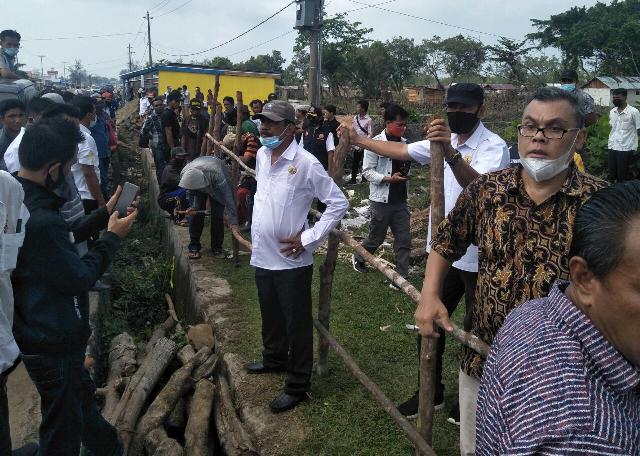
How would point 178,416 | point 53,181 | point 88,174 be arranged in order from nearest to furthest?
point 53,181
point 178,416
point 88,174

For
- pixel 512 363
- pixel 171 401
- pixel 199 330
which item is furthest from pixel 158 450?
pixel 512 363

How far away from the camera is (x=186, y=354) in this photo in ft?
16.2

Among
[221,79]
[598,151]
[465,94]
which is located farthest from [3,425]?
[221,79]

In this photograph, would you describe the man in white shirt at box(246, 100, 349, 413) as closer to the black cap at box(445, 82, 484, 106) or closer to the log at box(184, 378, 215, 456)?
the log at box(184, 378, 215, 456)

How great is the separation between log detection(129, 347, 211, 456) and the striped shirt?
3172 millimetres

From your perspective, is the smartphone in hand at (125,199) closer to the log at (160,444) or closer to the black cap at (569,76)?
the log at (160,444)

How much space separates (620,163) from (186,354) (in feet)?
29.9

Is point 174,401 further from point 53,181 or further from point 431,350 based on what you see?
point 431,350

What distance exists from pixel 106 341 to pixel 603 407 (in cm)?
540

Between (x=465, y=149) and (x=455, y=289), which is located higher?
(x=465, y=149)

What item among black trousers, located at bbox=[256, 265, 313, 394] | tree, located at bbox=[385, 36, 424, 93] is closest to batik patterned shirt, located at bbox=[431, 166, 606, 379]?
black trousers, located at bbox=[256, 265, 313, 394]

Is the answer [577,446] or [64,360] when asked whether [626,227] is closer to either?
[577,446]

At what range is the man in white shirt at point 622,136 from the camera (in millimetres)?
9969

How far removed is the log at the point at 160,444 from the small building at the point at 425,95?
1019 inches
